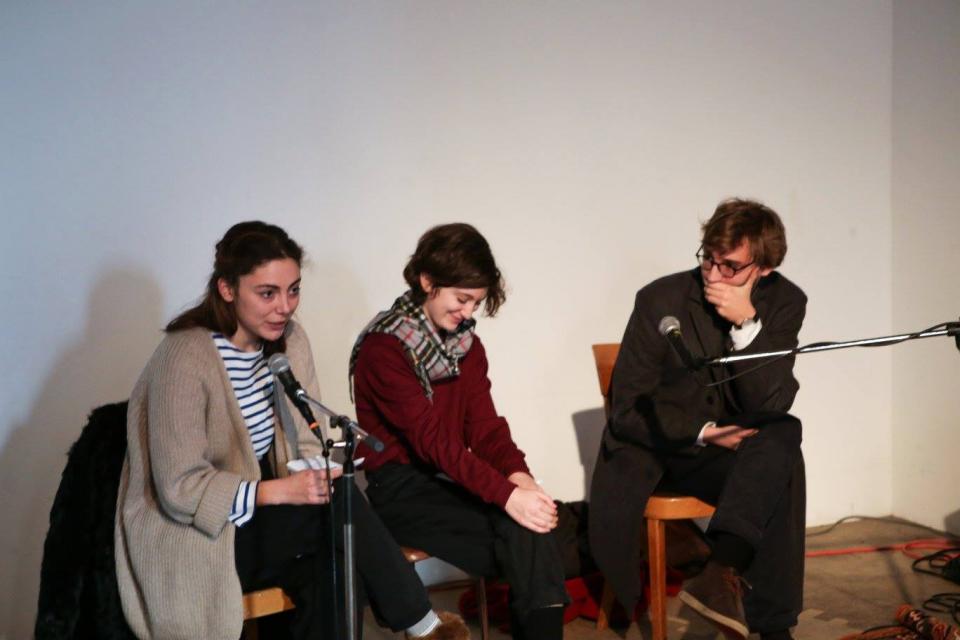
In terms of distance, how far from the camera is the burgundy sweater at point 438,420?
2297mm

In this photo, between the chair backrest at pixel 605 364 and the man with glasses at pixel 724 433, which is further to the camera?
the chair backrest at pixel 605 364

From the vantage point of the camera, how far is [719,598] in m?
2.30

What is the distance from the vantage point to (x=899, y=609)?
2787 mm

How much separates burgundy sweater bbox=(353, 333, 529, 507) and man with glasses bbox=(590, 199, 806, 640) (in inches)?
13.4

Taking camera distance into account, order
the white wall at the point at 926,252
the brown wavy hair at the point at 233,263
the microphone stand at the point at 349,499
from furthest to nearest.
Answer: the white wall at the point at 926,252 → the brown wavy hair at the point at 233,263 → the microphone stand at the point at 349,499

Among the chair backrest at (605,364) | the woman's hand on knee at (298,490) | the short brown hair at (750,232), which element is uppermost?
the short brown hair at (750,232)

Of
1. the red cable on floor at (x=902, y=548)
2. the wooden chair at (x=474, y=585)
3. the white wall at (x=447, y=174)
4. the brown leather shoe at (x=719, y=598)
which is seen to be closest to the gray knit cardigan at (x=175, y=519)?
the wooden chair at (x=474, y=585)

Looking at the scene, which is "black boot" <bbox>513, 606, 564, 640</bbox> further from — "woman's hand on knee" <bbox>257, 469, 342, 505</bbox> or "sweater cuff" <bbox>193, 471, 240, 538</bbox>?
"sweater cuff" <bbox>193, 471, 240, 538</bbox>

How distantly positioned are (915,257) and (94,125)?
2.88 m

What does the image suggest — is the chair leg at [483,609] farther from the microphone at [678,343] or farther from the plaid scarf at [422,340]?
the microphone at [678,343]

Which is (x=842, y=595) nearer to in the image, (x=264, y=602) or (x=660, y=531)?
(x=660, y=531)

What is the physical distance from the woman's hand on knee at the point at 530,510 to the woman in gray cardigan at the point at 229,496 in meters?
0.26

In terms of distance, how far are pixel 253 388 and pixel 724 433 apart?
117cm

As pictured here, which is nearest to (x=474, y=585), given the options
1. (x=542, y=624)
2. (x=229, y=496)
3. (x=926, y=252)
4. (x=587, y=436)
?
(x=587, y=436)
